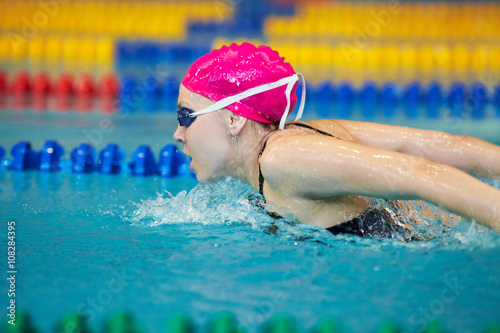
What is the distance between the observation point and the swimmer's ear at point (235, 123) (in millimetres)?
A: 2002

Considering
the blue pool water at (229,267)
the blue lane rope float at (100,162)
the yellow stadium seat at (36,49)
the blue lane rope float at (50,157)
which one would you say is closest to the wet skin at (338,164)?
the blue pool water at (229,267)

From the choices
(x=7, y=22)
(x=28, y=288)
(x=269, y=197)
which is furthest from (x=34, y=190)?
(x=7, y=22)

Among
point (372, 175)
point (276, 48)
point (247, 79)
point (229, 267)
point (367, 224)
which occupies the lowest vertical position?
point (229, 267)

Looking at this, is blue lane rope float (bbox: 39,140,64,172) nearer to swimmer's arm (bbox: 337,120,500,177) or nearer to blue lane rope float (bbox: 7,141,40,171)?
blue lane rope float (bbox: 7,141,40,171)

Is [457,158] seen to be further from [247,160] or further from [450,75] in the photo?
[450,75]

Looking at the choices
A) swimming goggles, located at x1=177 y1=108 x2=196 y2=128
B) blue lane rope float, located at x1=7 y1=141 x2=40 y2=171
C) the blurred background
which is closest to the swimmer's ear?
swimming goggles, located at x1=177 y1=108 x2=196 y2=128

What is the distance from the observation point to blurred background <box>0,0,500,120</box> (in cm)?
623

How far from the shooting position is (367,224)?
6.73 feet

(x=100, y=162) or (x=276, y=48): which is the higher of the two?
(x=276, y=48)

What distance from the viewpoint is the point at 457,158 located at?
2119mm

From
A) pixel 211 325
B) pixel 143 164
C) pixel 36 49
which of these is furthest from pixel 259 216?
pixel 36 49

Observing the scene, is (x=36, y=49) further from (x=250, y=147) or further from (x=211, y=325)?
(x=211, y=325)

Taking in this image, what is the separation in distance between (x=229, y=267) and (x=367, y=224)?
1.78 ft

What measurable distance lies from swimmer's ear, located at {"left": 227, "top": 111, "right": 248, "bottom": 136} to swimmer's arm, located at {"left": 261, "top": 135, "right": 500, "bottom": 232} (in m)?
0.21
